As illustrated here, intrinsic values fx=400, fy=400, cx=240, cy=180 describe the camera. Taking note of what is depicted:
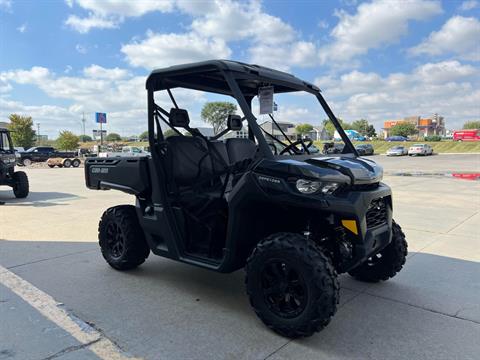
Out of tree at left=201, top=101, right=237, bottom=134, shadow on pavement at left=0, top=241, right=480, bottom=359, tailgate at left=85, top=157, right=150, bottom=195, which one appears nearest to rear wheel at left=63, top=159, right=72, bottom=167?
shadow on pavement at left=0, top=241, right=480, bottom=359

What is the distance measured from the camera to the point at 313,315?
2.75 metres

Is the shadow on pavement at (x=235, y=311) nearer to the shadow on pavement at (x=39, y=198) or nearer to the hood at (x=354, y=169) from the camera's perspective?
the hood at (x=354, y=169)

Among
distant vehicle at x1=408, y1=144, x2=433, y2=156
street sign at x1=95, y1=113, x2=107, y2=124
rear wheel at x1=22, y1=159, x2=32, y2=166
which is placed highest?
street sign at x1=95, y1=113, x2=107, y2=124

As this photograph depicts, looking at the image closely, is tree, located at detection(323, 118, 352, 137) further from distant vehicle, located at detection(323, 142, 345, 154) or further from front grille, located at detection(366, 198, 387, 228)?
front grille, located at detection(366, 198, 387, 228)

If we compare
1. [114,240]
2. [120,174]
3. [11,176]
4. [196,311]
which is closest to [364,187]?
[196,311]

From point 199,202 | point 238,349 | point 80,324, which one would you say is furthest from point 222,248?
point 80,324

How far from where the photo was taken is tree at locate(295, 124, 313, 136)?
4277 millimetres

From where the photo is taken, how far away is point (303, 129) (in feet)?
14.3

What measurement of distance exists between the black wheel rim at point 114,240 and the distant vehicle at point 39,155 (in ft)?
96.1

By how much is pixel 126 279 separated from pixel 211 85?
225 centimetres

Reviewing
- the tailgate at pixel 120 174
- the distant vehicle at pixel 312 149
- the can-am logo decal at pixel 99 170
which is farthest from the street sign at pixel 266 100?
the can-am logo decal at pixel 99 170

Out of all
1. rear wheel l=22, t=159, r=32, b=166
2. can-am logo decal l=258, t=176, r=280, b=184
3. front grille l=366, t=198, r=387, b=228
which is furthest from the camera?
rear wheel l=22, t=159, r=32, b=166

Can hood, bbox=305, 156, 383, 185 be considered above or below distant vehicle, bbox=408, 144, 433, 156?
above

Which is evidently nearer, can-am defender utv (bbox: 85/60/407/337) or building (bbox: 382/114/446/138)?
can-am defender utv (bbox: 85/60/407/337)
